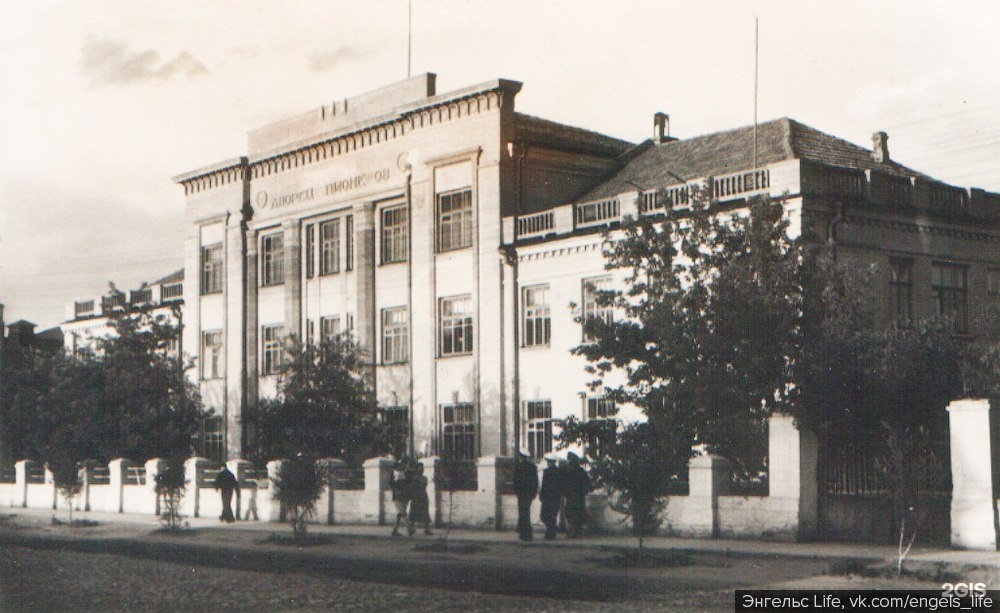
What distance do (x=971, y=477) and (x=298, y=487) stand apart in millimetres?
13142

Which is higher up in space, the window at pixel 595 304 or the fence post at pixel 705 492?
the window at pixel 595 304

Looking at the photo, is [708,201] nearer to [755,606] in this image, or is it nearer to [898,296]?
[898,296]

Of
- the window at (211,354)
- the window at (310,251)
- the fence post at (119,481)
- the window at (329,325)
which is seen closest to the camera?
the fence post at (119,481)

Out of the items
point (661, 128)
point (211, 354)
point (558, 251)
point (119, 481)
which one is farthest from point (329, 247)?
point (661, 128)


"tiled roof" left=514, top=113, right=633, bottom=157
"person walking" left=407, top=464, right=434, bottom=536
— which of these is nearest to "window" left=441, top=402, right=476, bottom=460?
"tiled roof" left=514, top=113, right=633, bottom=157

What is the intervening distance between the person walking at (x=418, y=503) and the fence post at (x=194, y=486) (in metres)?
10.9

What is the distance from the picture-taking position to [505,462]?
94.2 ft

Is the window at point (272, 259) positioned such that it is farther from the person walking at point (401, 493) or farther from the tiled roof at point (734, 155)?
the person walking at point (401, 493)

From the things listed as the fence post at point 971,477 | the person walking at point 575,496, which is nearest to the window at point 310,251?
the person walking at point 575,496

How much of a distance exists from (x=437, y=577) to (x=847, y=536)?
755 cm

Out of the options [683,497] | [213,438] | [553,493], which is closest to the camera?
[683,497]

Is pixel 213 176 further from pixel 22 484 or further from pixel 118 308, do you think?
pixel 22 484

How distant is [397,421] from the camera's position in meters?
40.4

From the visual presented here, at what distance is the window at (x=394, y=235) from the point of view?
40.7 meters
